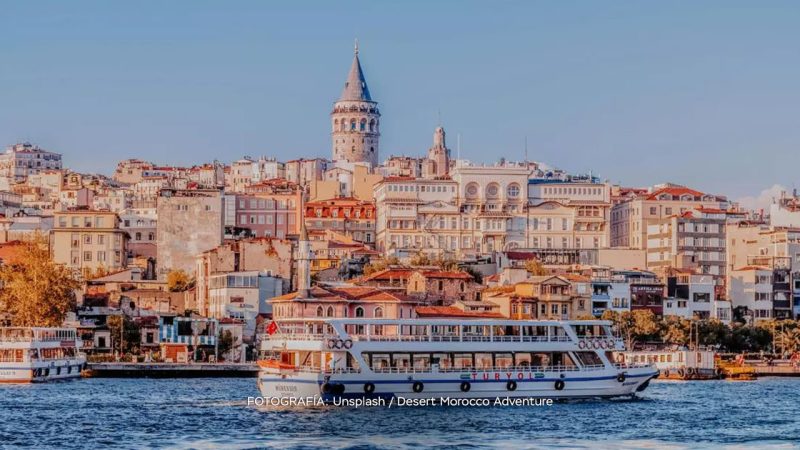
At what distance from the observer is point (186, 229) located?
109062 mm

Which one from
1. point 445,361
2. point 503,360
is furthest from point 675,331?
point 445,361

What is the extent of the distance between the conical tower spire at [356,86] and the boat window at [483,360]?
132558 millimetres

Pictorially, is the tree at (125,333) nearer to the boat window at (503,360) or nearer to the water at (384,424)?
the water at (384,424)

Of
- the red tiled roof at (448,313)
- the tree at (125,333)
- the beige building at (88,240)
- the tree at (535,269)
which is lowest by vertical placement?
the tree at (125,333)

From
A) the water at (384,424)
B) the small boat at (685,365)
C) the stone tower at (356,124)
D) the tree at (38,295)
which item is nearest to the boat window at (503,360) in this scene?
the water at (384,424)

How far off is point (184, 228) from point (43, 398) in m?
52.4

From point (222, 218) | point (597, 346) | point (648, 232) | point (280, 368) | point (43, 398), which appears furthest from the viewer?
point (648, 232)

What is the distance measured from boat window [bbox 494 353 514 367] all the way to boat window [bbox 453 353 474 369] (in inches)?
36.5

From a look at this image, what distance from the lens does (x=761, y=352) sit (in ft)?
299

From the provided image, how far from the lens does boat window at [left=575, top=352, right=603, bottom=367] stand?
5341 cm

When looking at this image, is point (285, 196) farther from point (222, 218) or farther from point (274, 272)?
point (274, 272)

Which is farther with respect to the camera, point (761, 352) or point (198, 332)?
point (761, 352)

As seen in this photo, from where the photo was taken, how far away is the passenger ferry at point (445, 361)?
163 ft

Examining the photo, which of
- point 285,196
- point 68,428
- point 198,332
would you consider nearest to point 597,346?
point 68,428
